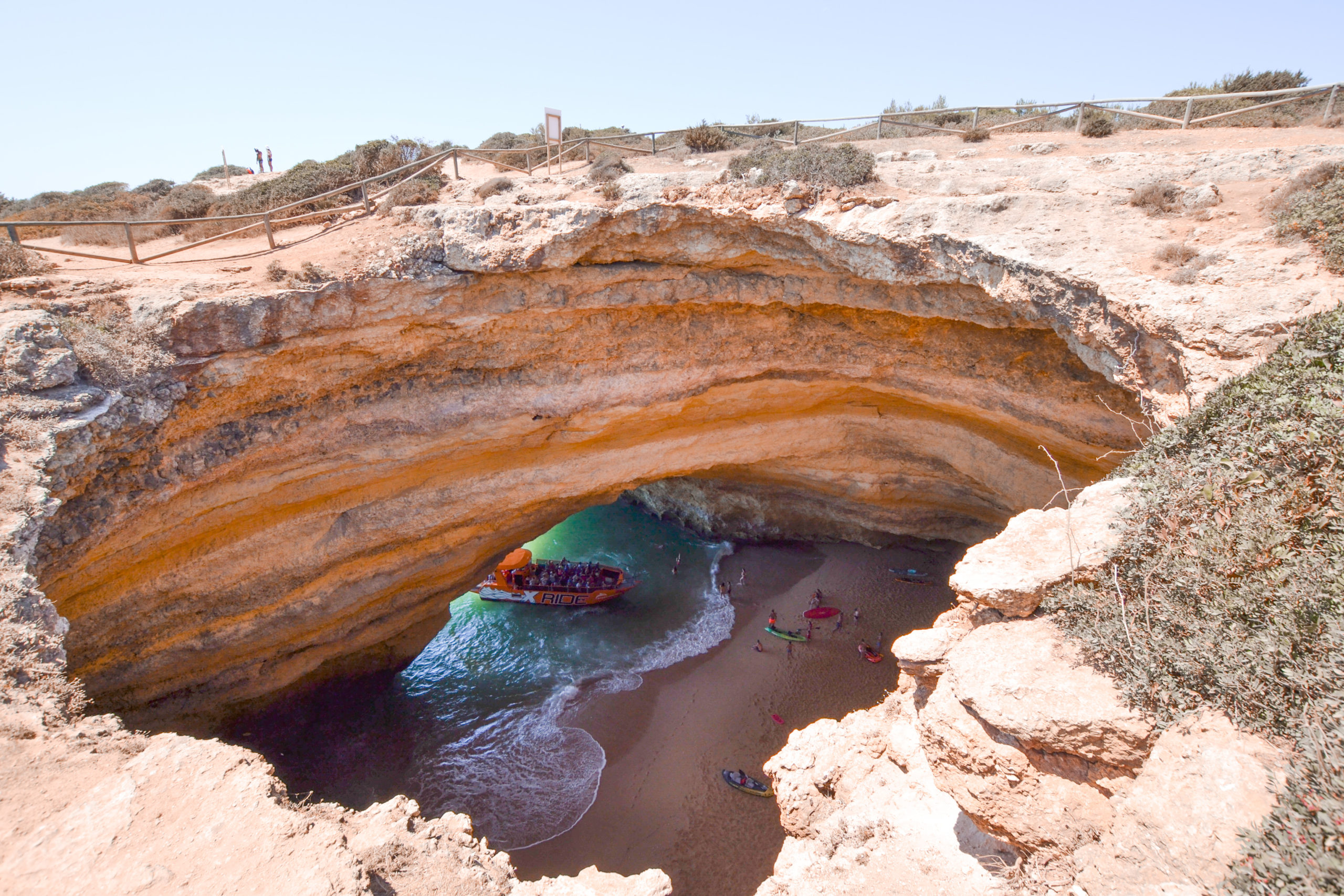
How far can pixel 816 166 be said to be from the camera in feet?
32.7

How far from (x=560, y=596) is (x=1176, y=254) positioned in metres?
17.1

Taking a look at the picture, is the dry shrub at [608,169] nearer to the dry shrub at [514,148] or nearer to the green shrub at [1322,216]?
the dry shrub at [514,148]

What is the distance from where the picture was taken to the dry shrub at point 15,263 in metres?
8.33

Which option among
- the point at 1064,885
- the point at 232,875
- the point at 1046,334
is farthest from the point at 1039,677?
the point at 1046,334

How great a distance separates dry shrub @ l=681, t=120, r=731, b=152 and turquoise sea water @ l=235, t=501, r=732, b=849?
1298 centimetres

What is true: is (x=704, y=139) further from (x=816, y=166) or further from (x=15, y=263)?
(x=15, y=263)

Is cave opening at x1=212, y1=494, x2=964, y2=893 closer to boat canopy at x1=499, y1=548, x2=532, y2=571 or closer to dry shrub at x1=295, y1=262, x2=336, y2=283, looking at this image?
boat canopy at x1=499, y1=548, x2=532, y2=571

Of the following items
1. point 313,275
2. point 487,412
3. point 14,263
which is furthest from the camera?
point 487,412

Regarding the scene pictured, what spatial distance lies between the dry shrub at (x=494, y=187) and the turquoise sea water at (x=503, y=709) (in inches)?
463

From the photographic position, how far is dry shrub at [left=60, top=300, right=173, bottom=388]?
754 centimetres

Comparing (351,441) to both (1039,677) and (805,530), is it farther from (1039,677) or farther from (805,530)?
(805,530)

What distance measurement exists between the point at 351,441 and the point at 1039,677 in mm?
10460

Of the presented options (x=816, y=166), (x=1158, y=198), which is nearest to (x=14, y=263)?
(x=816, y=166)

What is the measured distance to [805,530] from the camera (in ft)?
65.3
